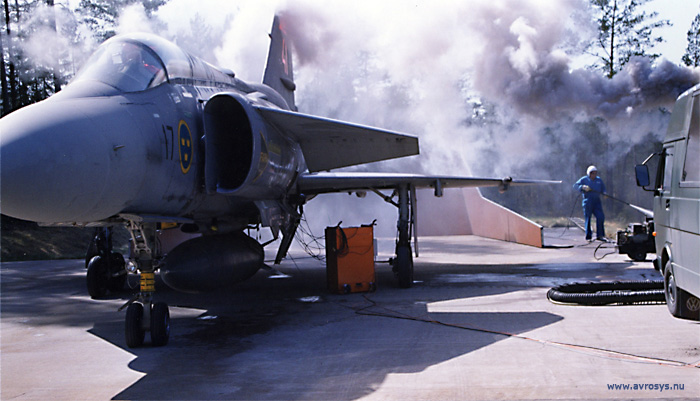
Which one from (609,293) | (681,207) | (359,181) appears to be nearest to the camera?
(681,207)

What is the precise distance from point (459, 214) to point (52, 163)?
2250 centimetres

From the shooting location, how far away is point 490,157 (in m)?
38.2

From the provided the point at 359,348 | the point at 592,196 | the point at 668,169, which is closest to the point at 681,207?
the point at 668,169

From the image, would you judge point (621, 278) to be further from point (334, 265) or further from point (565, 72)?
point (565, 72)

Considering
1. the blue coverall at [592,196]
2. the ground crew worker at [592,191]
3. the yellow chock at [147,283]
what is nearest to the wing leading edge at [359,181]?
the yellow chock at [147,283]

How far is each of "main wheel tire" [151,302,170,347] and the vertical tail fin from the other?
705 centimetres

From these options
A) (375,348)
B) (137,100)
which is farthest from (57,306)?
(375,348)

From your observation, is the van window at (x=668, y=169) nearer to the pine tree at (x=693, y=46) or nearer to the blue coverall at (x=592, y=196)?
the blue coverall at (x=592, y=196)

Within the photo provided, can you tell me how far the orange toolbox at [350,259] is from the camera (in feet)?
32.4

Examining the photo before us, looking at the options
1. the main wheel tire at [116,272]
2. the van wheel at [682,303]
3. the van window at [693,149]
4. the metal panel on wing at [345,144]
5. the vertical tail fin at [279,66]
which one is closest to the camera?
the van window at [693,149]

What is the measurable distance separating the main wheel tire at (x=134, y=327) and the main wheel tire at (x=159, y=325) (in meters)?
0.13

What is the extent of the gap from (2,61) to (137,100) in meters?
17.7

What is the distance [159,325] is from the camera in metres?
6.29

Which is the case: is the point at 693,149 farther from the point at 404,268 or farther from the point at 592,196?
the point at 592,196
